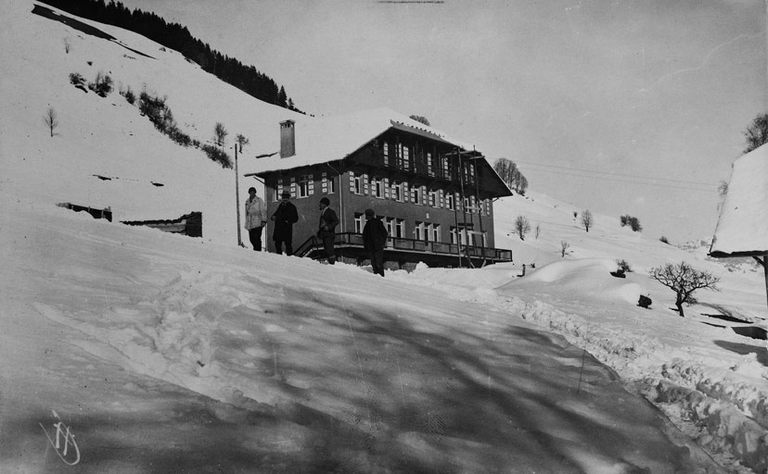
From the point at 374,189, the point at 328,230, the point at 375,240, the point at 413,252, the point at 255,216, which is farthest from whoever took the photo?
the point at 413,252

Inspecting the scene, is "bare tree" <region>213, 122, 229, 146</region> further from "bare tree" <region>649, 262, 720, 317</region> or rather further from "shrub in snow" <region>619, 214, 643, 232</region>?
"shrub in snow" <region>619, 214, 643, 232</region>

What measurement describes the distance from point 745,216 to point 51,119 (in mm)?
11436

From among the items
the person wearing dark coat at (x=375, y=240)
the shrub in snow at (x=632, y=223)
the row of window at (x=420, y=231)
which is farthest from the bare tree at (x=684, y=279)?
the person wearing dark coat at (x=375, y=240)

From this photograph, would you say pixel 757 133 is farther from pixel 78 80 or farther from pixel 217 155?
pixel 78 80

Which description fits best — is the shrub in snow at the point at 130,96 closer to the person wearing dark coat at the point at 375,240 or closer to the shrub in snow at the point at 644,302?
the person wearing dark coat at the point at 375,240

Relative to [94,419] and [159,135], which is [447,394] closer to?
[94,419]

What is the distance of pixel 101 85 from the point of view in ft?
22.9

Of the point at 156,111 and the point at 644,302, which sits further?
the point at 644,302

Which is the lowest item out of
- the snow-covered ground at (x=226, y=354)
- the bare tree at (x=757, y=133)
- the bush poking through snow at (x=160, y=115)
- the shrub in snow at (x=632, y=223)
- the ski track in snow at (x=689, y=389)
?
the ski track in snow at (x=689, y=389)

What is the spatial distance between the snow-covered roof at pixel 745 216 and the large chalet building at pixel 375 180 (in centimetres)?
1854

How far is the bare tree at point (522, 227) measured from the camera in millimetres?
62062

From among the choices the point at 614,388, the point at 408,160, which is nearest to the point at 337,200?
the point at 408,160

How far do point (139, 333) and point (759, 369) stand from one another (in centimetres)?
743

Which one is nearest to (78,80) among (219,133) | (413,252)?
(219,133)
